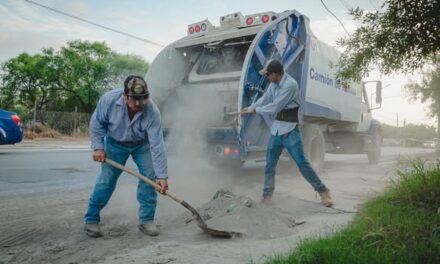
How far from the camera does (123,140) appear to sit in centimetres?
379

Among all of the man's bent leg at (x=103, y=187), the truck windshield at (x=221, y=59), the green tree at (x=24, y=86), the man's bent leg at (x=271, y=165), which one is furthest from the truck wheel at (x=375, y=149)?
the green tree at (x=24, y=86)

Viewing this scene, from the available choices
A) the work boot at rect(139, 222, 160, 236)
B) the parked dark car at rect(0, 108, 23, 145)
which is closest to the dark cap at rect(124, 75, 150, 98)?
the work boot at rect(139, 222, 160, 236)

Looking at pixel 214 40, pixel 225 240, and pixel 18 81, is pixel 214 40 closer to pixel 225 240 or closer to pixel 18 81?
pixel 225 240

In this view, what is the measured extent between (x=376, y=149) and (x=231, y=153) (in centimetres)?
679

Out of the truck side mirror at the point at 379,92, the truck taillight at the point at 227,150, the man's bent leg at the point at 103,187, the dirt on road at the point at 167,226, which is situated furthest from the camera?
the truck side mirror at the point at 379,92

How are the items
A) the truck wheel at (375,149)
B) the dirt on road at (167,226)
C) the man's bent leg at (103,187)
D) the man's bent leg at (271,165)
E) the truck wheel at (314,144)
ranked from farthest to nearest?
the truck wheel at (375,149), the truck wheel at (314,144), the man's bent leg at (271,165), the man's bent leg at (103,187), the dirt on road at (167,226)

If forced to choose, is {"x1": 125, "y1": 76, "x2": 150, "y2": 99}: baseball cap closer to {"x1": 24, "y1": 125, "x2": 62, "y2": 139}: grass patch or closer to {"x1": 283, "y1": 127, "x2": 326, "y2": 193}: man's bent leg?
{"x1": 283, "y1": 127, "x2": 326, "y2": 193}: man's bent leg

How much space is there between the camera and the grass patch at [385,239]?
2.62m

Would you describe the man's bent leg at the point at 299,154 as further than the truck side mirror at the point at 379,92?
No

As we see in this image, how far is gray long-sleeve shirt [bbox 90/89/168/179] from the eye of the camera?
12.1 feet

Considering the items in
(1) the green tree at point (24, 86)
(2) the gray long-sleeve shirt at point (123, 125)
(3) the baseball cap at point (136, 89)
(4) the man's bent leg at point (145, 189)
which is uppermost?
(1) the green tree at point (24, 86)

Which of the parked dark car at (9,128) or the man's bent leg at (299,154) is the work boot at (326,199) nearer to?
the man's bent leg at (299,154)

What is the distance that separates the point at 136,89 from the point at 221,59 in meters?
3.99

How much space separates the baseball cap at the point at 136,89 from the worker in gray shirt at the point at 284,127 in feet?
5.49
